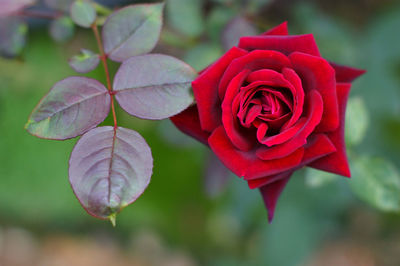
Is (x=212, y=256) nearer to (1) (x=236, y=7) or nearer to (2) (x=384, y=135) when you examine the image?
(2) (x=384, y=135)

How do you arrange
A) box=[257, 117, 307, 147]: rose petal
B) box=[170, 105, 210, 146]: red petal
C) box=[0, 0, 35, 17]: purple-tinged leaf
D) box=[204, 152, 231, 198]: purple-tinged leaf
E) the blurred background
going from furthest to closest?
1. box=[204, 152, 231, 198]: purple-tinged leaf
2. the blurred background
3. box=[0, 0, 35, 17]: purple-tinged leaf
4. box=[170, 105, 210, 146]: red petal
5. box=[257, 117, 307, 147]: rose petal

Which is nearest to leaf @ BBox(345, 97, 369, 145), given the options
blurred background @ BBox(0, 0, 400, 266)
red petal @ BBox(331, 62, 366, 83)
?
blurred background @ BBox(0, 0, 400, 266)

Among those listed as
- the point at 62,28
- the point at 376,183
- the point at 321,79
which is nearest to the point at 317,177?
the point at 376,183

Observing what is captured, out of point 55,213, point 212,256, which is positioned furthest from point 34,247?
point 212,256

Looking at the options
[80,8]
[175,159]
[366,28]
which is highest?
[80,8]

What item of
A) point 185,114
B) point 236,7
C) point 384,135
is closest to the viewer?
point 185,114

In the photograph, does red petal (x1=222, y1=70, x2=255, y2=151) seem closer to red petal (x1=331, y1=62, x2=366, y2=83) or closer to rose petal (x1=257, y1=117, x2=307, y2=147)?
rose petal (x1=257, y1=117, x2=307, y2=147)
